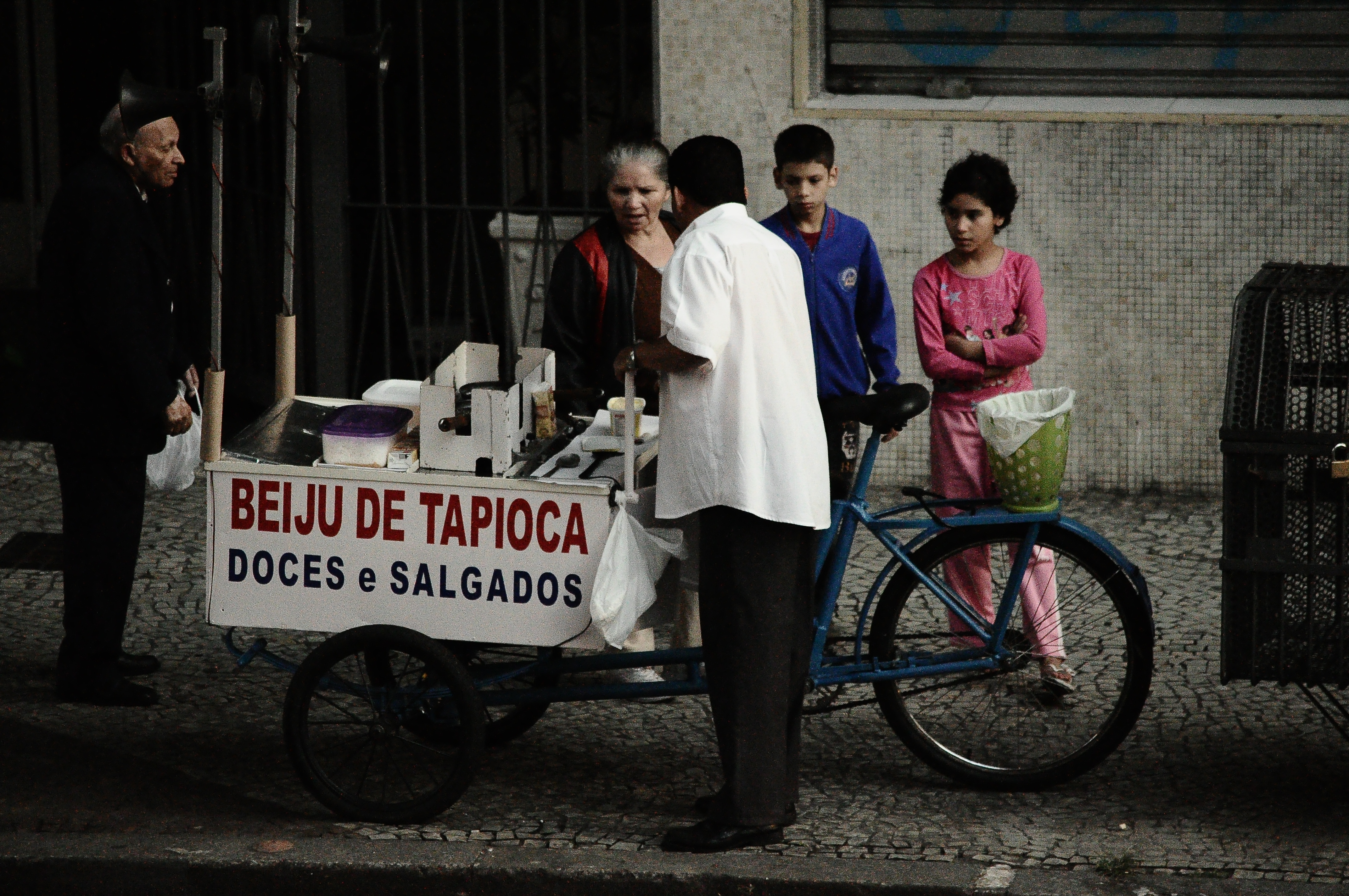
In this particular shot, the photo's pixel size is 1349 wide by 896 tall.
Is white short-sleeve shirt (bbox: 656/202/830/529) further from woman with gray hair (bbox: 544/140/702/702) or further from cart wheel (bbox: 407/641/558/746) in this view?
woman with gray hair (bbox: 544/140/702/702)

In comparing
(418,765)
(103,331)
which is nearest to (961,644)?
(418,765)

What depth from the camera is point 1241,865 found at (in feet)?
13.5

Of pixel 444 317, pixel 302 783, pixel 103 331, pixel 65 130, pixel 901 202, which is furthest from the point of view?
pixel 65 130

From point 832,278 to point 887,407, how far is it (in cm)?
97

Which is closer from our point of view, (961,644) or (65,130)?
(961,644)

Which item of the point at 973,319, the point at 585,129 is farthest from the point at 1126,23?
the point at 973,319

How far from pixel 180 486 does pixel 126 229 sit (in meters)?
1.04

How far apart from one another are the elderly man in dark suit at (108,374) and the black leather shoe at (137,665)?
0.66ft

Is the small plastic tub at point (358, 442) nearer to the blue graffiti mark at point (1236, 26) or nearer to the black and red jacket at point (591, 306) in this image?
the black and red jacket at point (591, 306)

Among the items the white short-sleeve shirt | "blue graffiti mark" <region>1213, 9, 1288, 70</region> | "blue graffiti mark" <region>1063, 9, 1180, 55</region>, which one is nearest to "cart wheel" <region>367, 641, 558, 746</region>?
the white short-sleeve shirt

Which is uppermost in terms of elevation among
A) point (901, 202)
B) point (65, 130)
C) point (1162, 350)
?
point (65, 130)

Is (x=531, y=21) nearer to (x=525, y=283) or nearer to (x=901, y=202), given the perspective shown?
(x=525, y=283)

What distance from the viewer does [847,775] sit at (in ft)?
15.7

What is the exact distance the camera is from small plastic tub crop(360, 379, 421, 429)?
192 inches
